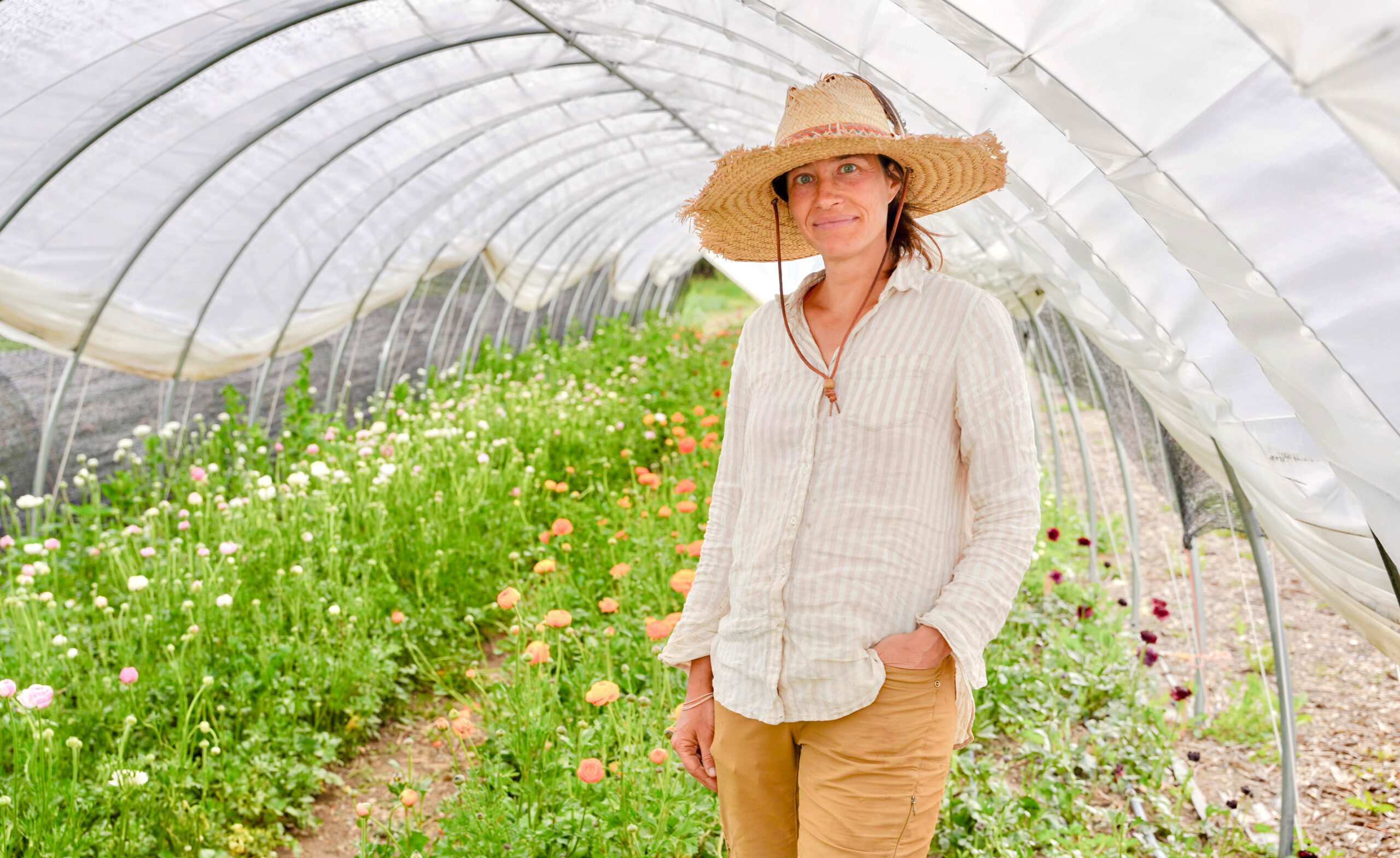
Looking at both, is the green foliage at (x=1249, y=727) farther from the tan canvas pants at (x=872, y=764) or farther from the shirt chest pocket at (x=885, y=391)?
the shirt chest pocket at (x=885, y=391)

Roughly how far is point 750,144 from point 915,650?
5.49 meters

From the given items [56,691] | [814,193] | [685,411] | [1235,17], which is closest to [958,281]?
[814,193]

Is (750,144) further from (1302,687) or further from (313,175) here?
(1302,687)

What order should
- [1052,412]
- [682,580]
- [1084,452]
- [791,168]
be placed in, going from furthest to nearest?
1. [1052,412]
2. [1084,452]
3. [682,580]
4. [791,168]

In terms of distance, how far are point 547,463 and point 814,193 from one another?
471 centimetres

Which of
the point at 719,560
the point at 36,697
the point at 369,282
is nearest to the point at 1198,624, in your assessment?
the point at 719,560

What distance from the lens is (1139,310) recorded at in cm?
198

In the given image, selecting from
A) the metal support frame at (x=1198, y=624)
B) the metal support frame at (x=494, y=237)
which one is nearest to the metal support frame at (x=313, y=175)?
the metal support frame at (x=494, y=237)

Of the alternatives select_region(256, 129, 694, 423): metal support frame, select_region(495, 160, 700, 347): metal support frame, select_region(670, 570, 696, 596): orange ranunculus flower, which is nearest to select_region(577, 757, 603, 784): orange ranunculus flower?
select_region(670, 570, 696, 596): orange ranunculus flower

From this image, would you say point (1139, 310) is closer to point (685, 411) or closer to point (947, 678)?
point (947, 678)

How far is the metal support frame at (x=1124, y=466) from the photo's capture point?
4.03 metres

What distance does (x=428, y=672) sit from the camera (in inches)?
151

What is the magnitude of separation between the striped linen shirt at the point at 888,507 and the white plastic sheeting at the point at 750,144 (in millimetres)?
374

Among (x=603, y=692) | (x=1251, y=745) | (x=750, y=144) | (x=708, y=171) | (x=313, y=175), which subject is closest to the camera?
(x=603, y=692)
